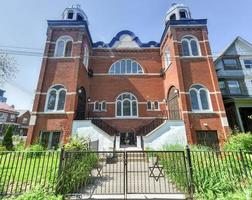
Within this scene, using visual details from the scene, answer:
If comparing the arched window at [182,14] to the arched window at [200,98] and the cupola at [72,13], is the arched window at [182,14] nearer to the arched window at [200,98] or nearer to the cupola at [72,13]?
the arched window at [200,98]

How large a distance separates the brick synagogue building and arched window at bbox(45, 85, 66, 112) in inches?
3.2

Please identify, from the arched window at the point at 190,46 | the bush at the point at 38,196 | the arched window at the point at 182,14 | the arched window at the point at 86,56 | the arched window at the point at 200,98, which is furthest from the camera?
the arched window at the point at 182,14

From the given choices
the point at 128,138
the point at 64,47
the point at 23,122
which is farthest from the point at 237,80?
the point at 23,122

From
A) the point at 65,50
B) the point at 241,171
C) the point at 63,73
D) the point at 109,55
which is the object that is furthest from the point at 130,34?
the point at 241,171

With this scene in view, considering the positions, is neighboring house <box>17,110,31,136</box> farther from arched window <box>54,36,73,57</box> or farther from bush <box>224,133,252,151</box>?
bush <box>224,133,252,151</box>

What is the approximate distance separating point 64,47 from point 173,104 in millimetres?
12050

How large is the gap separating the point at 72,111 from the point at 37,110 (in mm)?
3051

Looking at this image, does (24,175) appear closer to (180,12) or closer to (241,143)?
(241,143)

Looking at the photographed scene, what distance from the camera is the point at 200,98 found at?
15164 millimetres

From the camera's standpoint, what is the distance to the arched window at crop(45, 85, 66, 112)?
14.8m

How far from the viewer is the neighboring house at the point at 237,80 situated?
1766 cm

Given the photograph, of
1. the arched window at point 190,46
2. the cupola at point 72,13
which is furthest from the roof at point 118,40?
the arched window at point 190,46

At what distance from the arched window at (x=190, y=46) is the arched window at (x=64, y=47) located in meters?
11.2

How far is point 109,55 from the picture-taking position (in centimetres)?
2005
